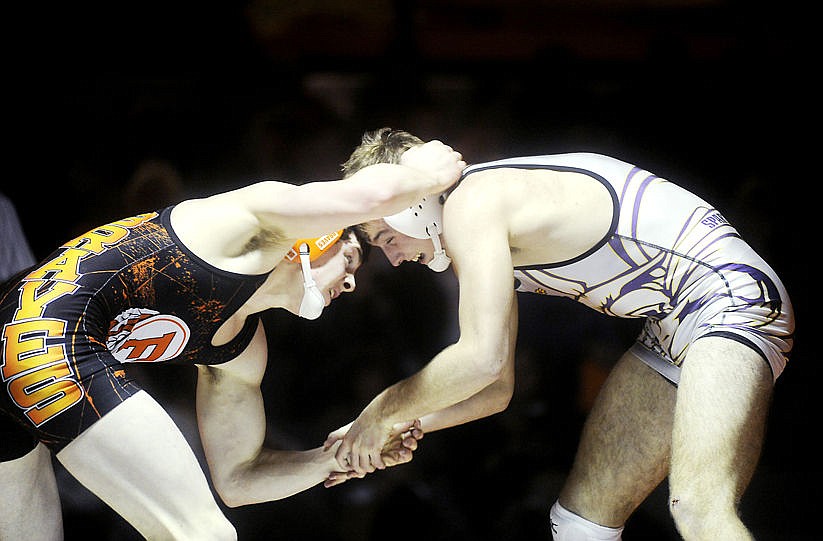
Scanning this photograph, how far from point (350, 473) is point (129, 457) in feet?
3.24

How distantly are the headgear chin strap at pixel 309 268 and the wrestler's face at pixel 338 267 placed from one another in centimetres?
4

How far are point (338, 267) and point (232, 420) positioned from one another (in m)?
0.66

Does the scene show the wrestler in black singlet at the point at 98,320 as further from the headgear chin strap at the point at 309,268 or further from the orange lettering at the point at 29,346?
the headgear chin strap at the point at 309,268

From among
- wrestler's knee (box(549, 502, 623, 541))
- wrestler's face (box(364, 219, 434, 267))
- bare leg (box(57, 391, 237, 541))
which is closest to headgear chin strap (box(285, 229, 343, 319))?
wrestler's face (box(364, 219, 434, 267))

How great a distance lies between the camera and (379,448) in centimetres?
302

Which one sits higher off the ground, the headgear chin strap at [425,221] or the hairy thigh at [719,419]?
the headgear chin strap at [425,221]

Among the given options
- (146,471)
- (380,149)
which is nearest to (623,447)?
(380,149)

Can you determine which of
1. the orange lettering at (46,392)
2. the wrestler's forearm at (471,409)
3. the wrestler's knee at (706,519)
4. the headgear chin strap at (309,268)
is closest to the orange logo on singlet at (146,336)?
the orange lettering at (46,392)

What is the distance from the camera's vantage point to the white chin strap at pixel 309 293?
290 cm

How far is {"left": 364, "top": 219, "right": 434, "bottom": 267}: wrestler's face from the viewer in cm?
297

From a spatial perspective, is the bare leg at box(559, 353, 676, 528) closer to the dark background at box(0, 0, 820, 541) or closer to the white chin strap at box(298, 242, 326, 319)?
the dark background at box(0, 0, 820, 541)

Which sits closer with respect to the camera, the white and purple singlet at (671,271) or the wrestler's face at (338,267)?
the white and purple singlet at (671,271)

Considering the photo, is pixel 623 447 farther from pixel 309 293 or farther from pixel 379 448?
pixel 309 293

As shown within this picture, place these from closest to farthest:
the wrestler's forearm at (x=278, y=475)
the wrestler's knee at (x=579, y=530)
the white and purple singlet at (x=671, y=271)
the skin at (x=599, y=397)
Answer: the skin at (x=599, y=397), the white and purple singlet at (x=671, y=271), the wrestler's knee at (x=579, y=530), the wrestler's forearm at (x=278, y=475)
